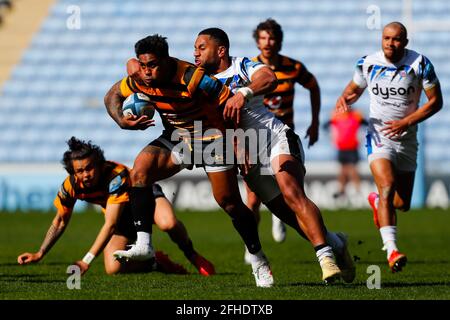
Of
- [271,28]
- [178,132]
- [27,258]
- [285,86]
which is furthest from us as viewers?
[285,86]

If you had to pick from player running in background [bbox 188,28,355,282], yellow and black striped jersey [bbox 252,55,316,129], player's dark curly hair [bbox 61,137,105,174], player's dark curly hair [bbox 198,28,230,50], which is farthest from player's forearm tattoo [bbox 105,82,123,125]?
yellow and black striped jersey [bbox 252,55,316,129]

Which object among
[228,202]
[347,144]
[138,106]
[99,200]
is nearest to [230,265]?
[99,200]

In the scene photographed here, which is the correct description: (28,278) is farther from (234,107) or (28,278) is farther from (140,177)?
(234,107)

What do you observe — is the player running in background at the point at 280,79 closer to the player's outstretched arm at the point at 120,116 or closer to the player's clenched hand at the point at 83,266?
the player's clenched hand at the point at 83,266

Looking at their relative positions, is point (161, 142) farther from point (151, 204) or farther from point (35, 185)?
point (35, 185)

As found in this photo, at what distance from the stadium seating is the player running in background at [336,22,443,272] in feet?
41.3

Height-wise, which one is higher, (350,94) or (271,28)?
(271,28)

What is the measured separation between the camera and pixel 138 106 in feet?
23.9

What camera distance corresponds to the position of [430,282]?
7.89 metres

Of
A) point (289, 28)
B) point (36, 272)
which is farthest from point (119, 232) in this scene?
point (289, 28)

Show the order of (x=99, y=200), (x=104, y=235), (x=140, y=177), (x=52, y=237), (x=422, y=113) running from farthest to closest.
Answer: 1. (x=99, y=200)
2. (x=422, y=113)
3. (x=52, y=237)
4. (x=104, y=235)
5. (x=140, y=177)

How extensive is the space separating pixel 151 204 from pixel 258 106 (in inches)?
45.5

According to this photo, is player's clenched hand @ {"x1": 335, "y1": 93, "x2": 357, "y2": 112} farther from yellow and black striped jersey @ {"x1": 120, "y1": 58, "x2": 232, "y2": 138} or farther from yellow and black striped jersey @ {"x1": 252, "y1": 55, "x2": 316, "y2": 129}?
yellow and black striped jersey @ {"x1": 120, "y1": 58, "x2": 232, "y2": 138}

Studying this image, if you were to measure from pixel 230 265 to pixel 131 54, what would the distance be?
14.1 m
